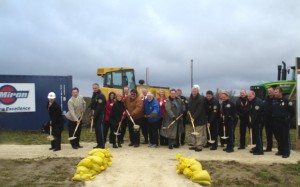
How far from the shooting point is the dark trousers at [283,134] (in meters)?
9.38

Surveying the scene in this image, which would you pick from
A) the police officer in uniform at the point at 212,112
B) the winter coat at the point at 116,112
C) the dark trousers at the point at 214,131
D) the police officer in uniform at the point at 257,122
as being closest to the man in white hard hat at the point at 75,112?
the winter coat at the point at 116,112

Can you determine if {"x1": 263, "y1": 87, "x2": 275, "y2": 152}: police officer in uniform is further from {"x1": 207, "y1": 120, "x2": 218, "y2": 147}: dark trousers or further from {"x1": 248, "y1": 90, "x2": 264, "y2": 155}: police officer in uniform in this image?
{"x1": 207, "y1": 120, "x2": 218, "y2": 147}: dark trousers

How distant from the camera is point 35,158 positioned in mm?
8938

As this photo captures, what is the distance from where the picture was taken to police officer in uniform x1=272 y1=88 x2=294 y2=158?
9.37 m

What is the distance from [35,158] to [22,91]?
314 inches

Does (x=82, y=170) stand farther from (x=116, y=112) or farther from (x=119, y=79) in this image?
(x=119, y=79)

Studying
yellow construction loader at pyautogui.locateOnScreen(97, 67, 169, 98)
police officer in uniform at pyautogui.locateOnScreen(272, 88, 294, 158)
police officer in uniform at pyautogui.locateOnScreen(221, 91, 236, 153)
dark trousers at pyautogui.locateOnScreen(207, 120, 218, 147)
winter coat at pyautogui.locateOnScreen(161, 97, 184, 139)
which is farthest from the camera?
yellow construction loader at pyautogui.locateOnScreen(97, 67, 169, 98)

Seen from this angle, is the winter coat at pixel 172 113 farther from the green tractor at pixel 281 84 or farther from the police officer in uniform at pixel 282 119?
the green tractor at pixel 281 84

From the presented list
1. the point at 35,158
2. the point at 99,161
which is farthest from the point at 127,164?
the point at 35,158

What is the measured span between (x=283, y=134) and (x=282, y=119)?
0.38 m

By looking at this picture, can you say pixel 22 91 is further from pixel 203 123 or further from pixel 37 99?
pixel 203 123

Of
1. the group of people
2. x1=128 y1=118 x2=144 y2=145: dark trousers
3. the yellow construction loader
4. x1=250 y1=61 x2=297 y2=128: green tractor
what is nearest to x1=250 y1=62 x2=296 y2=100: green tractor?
x1=250 y1=61 x2=297 y2=128: green tractor

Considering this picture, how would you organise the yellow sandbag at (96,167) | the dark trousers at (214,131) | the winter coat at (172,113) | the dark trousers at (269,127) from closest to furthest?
the yellow sandbag at (96,167), the dark trousers at (269,127), the dark trousers at (214,131), the winter coat at (172,113)

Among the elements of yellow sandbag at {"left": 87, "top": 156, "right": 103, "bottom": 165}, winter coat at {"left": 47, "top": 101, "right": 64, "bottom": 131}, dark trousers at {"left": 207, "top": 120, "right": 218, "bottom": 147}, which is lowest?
yellow sandbag at {"left": 87, "top": 156, "right": 103, "bottom": 165}
